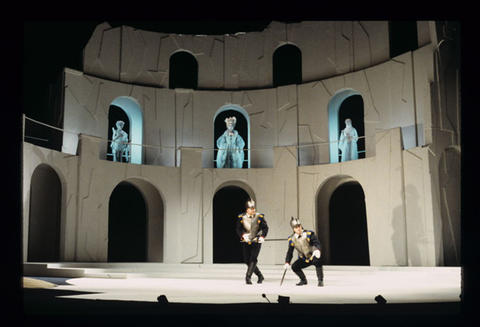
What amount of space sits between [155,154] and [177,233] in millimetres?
3011

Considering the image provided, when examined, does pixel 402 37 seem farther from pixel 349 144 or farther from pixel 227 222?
pixel 227 222

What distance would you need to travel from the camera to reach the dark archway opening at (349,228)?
20.3m

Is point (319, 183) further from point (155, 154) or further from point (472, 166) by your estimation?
point (472, 166)

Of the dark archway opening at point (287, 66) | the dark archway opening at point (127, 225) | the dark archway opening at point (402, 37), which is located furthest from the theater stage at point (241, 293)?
the dark archway opening at point (287, 66)

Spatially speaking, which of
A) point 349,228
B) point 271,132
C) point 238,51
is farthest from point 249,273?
point 238,51

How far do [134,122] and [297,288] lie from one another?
11815 millimetres

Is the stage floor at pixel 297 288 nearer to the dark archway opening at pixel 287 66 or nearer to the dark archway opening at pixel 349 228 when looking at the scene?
the dark archway opening at pixel 349 228

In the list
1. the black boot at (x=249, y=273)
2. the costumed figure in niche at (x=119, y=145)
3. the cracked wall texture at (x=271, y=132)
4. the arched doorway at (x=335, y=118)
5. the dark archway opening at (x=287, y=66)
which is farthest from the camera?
the dark archway opening at (x=287, y=66)

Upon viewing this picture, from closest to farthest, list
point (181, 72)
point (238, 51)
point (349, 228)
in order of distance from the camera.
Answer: point (349, 228) → point (238, 51) → point (181, 72)

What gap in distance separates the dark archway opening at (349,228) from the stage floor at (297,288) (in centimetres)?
530

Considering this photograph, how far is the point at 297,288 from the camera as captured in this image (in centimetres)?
1034

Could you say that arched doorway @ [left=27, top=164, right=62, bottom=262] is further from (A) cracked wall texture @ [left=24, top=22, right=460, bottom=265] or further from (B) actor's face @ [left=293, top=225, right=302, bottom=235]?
(B) actor's face @ [left=293, top=225, right=302, bottom=235]

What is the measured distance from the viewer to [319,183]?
61.3 feet

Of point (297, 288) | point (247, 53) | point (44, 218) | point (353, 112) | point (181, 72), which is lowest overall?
point (297, 288)
